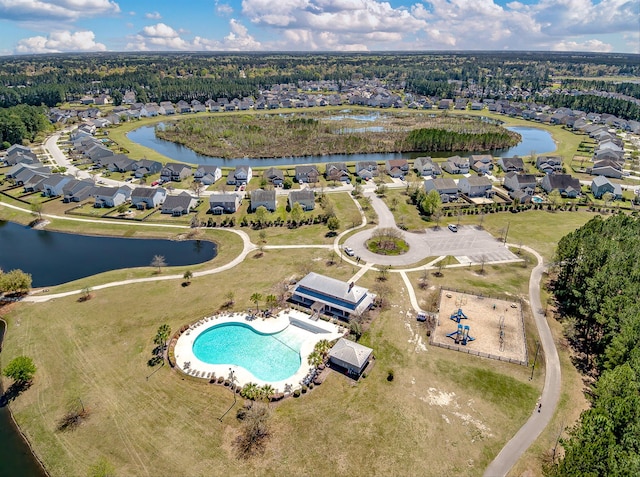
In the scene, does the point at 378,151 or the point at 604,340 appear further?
the point at 378,151

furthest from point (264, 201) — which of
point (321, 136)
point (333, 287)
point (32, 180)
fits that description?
point (321, 136)

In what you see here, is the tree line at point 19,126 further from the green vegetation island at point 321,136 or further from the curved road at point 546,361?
the curved road at point 546,361

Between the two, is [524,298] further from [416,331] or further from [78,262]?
[78,262]

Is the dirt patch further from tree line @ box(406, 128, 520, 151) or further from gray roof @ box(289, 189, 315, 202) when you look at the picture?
tree line @ box(406, 128, 520, 151)

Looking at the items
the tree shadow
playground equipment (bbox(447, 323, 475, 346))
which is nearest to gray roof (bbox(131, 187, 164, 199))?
the tree shadow

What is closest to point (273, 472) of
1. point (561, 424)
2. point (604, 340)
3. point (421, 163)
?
point (561, 424)

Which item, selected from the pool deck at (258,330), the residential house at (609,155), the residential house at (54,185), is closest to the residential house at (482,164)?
the residential house at (609,155)

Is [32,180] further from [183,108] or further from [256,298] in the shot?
[183,108]
